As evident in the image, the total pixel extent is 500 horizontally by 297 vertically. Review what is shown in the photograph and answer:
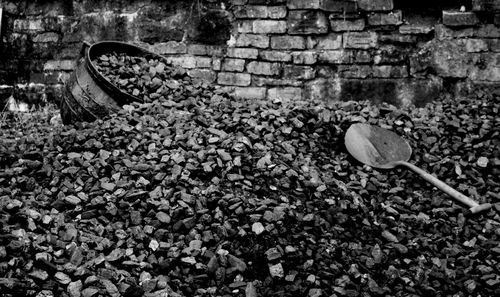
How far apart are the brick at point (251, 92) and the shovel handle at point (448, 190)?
71.8 inches

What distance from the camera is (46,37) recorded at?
19.2 ft

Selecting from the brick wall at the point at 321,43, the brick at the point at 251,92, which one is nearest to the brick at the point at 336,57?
the brick wall at the point at 321,43

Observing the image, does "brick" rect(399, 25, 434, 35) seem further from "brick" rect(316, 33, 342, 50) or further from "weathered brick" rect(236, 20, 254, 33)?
"weathered brick" rect(236, 20, 254, 33)

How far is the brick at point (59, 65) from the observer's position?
19.0 feet

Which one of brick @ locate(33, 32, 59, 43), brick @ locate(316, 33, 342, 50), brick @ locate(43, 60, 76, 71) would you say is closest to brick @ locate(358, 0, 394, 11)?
brick @ locate(316, 33, 342, 50)

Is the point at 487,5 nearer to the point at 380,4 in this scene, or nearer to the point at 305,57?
the point at 380,4

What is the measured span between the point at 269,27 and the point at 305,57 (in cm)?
44

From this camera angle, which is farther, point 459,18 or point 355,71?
point 355,71

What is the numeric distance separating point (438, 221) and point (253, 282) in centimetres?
132

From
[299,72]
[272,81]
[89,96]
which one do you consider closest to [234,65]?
[272,81]

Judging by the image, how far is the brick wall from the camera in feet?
16.4

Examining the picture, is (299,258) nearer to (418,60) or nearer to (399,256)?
(399,256)

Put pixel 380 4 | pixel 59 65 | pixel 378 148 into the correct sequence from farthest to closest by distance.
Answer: pixel 59 65
pixel 380 4
pixel 378 148

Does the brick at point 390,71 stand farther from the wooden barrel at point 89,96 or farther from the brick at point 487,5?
the wooden barrel at point 89,96
